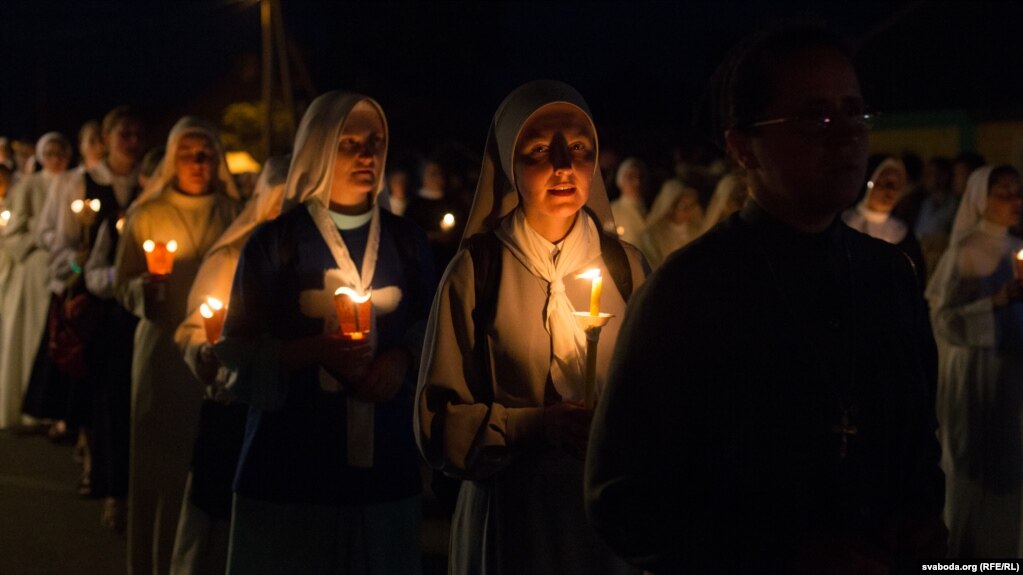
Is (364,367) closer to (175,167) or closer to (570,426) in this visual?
(570,426)

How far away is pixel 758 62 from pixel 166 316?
4.96 meters

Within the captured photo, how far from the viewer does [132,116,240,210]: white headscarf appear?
24.1ft

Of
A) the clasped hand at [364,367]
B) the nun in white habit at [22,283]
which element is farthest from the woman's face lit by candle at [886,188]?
the nun in white habit at [22,283]

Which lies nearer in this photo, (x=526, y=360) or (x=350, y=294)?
(x=526, y=360)

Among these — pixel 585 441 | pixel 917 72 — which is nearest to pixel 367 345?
pixel 585 441

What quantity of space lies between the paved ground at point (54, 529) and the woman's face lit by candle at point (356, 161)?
322 centimetres

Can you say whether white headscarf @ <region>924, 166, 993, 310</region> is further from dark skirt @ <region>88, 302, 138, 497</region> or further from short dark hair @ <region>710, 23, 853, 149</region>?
short dark hair @ <region>710, 23, 853, 149</region>

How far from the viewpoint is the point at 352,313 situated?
436 cm

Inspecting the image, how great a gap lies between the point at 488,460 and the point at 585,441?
1.19 feet

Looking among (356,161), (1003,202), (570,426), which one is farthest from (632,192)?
(570,426)

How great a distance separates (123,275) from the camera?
719 cm

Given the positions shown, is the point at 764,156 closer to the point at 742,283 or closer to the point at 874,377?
the point at 742,283

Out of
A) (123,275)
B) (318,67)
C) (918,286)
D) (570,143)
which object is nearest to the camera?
(918,286)

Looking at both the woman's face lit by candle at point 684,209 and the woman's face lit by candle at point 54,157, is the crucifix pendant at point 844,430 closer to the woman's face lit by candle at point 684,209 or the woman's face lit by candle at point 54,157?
the woman's face lit by candle at point 684,209
